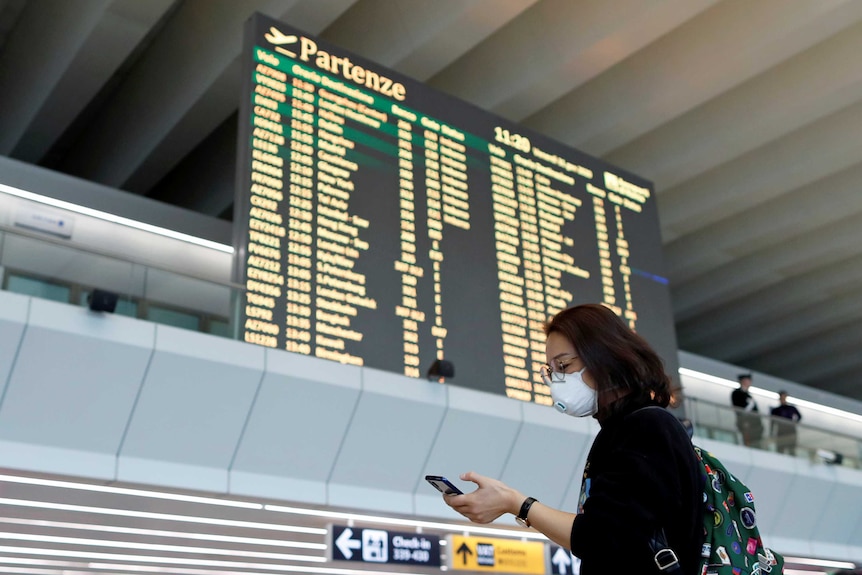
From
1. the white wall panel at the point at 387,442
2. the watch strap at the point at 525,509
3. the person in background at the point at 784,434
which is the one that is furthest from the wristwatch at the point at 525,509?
the person in background at the point at 784,434

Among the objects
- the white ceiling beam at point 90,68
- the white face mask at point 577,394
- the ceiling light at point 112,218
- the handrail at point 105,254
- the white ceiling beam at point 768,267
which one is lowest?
the white face mask at point 577,394

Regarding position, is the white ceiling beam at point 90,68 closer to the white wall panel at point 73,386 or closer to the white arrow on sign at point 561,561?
the white wall panel at point 73,386

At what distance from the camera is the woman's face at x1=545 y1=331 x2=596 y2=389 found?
85.9 inches

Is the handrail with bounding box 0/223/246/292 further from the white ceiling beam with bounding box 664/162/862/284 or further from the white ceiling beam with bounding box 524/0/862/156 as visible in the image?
the white ceiling beam with bounding box 664/162/862/284

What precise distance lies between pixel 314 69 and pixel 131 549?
4363 mm

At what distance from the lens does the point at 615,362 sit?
2.15 meters

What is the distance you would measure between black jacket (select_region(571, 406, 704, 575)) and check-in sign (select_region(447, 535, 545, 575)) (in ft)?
25.6

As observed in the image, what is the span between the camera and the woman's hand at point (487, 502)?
2055 millimetres

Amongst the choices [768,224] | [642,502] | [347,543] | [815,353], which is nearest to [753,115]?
[768,224]

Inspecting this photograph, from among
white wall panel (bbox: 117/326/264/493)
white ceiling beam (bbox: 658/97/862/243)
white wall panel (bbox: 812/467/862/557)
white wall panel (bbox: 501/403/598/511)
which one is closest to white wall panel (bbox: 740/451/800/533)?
white wall panel (bbox: 812/467/862/557)

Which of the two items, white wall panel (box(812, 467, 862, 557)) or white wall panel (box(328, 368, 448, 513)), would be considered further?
white wall panel (box(812, 467, 862, 557))

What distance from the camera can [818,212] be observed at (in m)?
14.6

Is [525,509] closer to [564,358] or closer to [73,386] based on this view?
[564,358]

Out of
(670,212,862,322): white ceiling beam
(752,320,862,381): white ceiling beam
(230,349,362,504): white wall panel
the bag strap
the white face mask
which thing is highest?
(670,212,862,322): white ceiling beam
